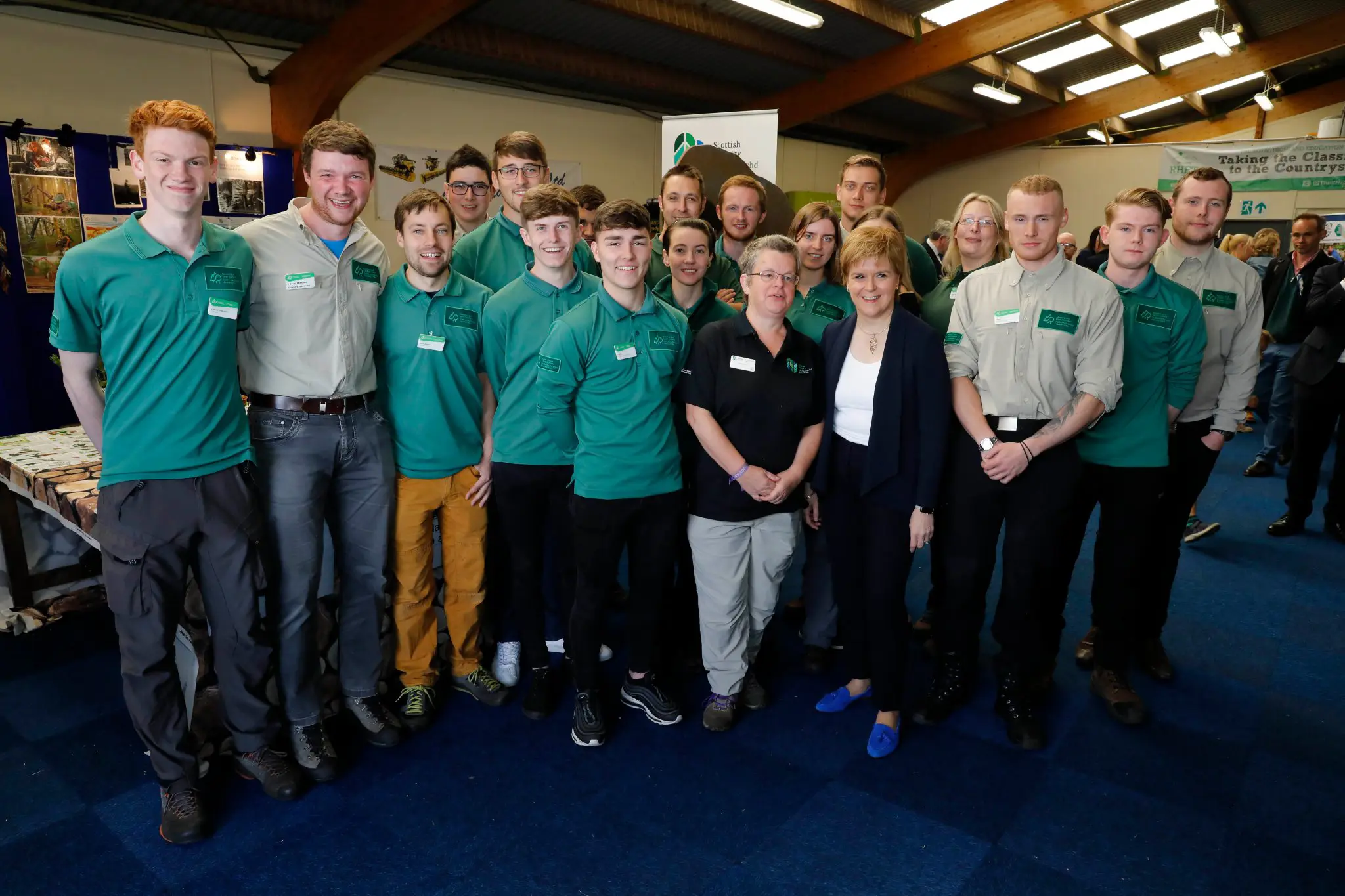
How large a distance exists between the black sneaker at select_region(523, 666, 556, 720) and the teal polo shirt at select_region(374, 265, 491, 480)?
74 cm

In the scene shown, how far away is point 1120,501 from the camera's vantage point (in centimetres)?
254

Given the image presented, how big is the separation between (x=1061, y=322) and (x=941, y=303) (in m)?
0.55

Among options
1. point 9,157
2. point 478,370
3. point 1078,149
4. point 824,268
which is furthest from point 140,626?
point 1078,149

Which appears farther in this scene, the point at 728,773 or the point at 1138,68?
the point at 1138,68

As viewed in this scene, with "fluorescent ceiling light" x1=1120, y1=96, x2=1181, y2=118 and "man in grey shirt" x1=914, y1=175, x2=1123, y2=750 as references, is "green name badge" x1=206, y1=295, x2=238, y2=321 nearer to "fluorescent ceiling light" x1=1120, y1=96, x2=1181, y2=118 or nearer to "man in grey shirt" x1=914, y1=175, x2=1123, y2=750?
"man in grey shirt" x1=914, y1=175, x2=1123, y2=750

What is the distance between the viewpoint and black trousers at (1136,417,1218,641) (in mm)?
2789

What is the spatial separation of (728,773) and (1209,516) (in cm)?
401

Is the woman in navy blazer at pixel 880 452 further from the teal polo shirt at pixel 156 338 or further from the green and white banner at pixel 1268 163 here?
the green and white banner at pixel 1268 163

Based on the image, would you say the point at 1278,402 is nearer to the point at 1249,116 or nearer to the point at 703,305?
the point at 703,305

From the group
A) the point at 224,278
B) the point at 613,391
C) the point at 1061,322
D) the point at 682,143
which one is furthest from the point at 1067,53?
the point at 224,278

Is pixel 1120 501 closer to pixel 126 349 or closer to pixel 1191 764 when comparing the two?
pixel 1191 764

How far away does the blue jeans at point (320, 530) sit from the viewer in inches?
83.3

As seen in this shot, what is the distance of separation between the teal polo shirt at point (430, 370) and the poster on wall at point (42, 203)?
3.53m

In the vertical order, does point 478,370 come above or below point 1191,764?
above
